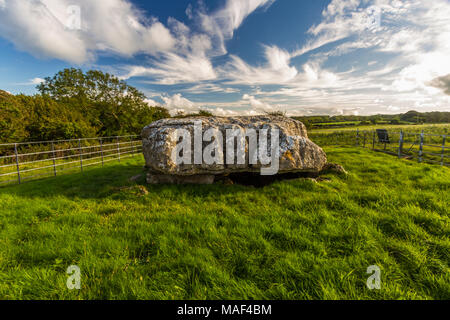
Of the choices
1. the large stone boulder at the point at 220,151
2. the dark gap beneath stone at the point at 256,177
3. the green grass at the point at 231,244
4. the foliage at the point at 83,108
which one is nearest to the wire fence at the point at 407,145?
the green grass at the point at 231,244

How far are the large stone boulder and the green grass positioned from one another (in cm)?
74

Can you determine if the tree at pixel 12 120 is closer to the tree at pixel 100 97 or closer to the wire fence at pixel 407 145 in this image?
the tree at pixel 100 97

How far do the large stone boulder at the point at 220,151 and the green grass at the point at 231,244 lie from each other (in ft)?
2.44

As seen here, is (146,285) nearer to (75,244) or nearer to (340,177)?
(75,244)

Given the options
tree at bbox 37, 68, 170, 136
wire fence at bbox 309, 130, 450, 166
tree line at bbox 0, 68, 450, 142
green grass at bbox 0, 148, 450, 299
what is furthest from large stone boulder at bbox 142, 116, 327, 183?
tree at bbox 37, 68, 170, 136

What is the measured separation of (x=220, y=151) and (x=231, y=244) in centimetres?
286

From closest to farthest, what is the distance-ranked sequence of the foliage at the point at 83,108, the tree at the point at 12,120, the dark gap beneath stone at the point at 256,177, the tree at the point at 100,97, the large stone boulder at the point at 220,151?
the large stone boulder at the point at 220,151 < the dark gap beneath stone at the point at 256,177 < the tree at the point at 12,120 < the foliage at the point at 83,108 < the tree at the point at 100,97

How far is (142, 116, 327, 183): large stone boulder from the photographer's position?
16.2 ft

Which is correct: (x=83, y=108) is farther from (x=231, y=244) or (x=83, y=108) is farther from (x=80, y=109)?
(x=231, y=244)

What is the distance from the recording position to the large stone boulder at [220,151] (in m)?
4.93
